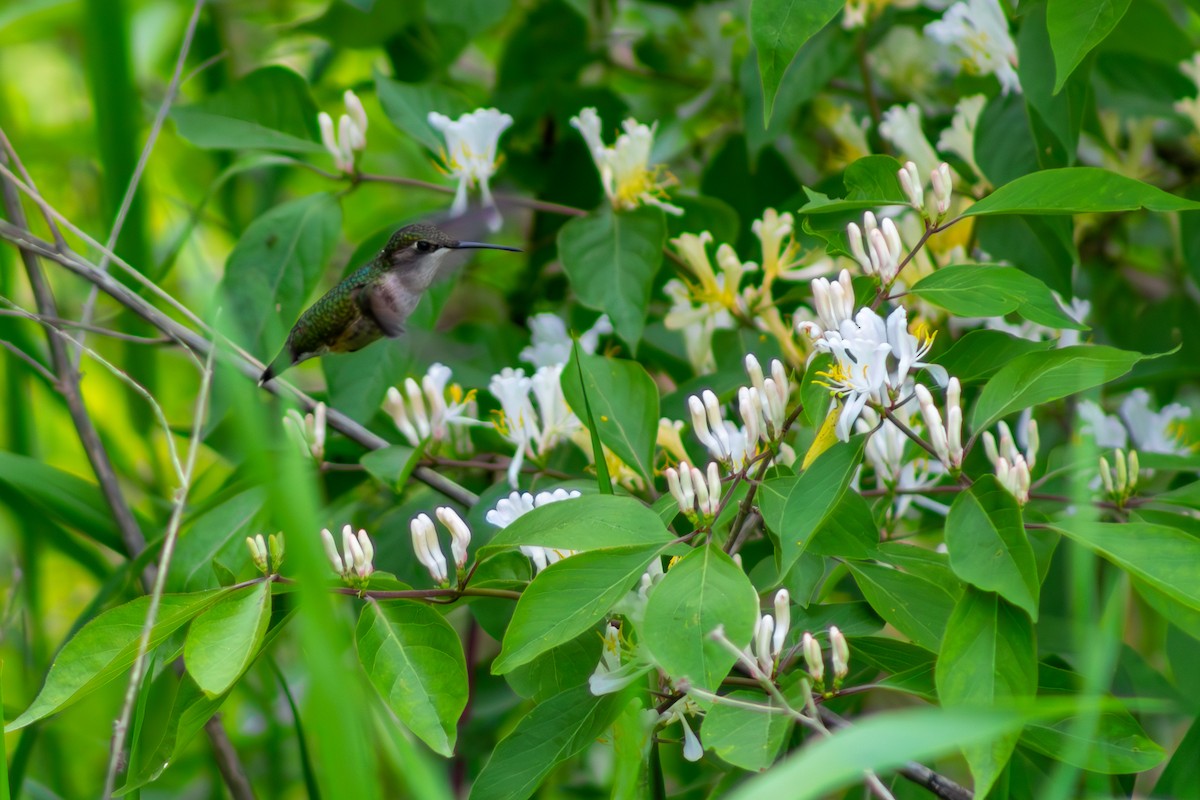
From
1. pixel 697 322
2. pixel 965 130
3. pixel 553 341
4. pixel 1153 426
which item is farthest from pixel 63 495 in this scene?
pixel 1153 426

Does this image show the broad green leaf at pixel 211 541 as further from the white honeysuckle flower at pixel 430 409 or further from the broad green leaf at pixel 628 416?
the broad green leaf at pixel 628 416

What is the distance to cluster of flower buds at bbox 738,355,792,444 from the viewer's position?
118 cm

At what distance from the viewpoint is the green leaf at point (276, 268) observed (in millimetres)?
1669

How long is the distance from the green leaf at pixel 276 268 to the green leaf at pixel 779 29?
765mm

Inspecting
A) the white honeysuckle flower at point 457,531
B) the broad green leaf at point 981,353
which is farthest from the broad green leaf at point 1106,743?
the white honeysuckle flower at point 457,531

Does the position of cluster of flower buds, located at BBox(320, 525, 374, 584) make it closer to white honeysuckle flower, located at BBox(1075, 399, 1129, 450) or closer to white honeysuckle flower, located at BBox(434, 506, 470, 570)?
white honeysuckle flower, located at BBox(434, 506, 470, 570)

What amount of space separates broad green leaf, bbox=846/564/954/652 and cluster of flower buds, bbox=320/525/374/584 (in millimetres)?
470

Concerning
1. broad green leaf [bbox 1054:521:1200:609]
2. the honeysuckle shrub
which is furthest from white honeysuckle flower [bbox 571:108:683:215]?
broad green leaf [bbox 1054:521:1200:609]

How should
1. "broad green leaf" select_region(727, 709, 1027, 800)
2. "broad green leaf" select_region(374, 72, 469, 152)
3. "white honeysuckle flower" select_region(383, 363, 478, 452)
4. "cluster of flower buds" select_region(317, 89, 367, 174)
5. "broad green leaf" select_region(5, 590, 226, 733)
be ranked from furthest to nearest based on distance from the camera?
"broad green leaf" select_region(374, 72, 469, 152) → "cluster of flower buds" select_region(317, 89, 367, 174) → "white honeysuckle flower" select_region(383, 363, 478, 452) → "broad green leaf" select_region(5, 590, 226, 733) → "broad green leaf" select_region(727, 709, 1027, 800)

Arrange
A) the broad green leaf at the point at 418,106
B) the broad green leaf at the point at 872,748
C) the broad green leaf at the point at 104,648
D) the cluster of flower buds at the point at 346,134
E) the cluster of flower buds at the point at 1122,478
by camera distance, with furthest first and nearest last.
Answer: the broad green leaf at the point at 418,106 → the cluster of flower buds at the point at 346,134 → the cluster of flower buds at the point at 1122,478 → the broad green leaf at the point at 104,648 → the broad green leaf at the point at 872,748

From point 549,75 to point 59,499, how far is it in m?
1.15

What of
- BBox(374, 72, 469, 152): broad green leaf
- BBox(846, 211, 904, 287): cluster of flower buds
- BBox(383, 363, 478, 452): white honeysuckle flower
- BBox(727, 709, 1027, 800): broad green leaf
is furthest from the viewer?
BBox(374, 72, 469, 152): broad green leaf

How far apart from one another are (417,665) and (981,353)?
0.63 m

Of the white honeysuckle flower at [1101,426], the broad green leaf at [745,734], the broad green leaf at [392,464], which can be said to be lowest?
the white honeysuckle flower at [1101,426]
